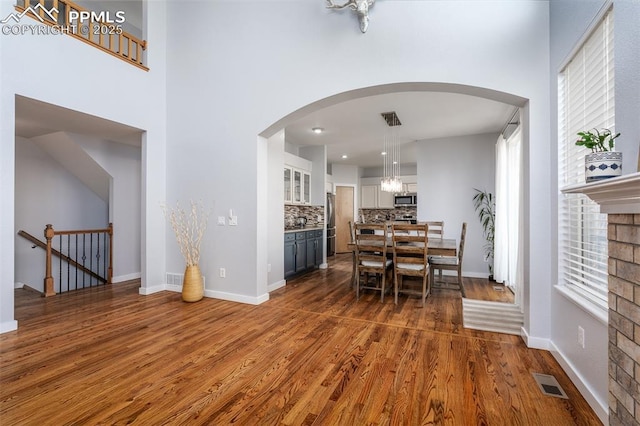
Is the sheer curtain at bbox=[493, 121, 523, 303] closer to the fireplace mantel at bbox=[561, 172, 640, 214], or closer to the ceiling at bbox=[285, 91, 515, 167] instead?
the ceiling at bbox=[285, 91, 515, 167]

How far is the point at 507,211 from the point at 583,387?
3160 millimetres

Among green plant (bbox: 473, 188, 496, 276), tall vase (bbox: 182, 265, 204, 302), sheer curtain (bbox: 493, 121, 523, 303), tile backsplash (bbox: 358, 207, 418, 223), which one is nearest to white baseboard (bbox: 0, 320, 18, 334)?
tall vase (bbox: 182, 265, 204, 302)

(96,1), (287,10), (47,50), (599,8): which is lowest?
(599,8)

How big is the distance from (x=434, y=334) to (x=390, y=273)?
5.18 feet

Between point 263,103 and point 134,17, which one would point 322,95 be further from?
point 134,17

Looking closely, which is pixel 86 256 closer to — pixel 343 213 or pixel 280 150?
pixel 280 150

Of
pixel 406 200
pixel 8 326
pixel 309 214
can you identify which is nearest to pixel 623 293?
pixel 8 326

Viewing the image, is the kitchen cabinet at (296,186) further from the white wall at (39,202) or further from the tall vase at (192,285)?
the white wall at (39,202)

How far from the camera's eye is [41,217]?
5152mm

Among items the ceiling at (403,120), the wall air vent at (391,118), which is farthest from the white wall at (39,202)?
the wall air vent at (391,118)

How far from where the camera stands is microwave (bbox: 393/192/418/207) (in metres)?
8.29

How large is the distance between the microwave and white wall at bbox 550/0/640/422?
5865mm

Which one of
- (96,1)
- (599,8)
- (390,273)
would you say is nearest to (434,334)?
(390,273)

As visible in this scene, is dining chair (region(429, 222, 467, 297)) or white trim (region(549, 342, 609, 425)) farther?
dining chair (region(429, 222, 467, 297))
